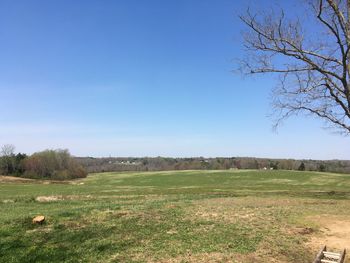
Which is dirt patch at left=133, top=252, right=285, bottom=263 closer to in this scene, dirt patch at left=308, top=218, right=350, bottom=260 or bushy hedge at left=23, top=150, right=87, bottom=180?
dirt patch at left=308, top=218, right=350, bottom=260

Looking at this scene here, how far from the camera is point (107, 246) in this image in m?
10.1

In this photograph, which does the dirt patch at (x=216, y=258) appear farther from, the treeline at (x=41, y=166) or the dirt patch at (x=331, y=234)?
the treeline at (x=41, y=166)

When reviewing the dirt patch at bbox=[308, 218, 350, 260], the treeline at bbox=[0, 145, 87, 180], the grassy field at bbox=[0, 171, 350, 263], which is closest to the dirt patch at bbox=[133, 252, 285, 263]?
the grassy field at bbox=[0, 171, 350, 263]

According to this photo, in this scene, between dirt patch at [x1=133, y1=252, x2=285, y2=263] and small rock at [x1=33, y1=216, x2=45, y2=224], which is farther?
small rock at [x1=33, y1=216, x2=45, y2=224]

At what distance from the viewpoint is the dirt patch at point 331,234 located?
10453 mm

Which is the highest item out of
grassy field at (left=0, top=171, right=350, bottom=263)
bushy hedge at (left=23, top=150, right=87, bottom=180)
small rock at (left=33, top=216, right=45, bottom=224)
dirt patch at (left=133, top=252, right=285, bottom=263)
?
bushy hedge at (left=23, top=150, right=87, bottom=180)

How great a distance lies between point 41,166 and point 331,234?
103m

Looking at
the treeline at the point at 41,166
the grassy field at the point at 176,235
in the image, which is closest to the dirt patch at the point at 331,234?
the grassy field at the point at 176,235

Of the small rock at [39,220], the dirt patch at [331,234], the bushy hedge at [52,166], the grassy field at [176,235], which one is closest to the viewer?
the grassy field at [176,235]

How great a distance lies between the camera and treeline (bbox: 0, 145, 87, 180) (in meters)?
104

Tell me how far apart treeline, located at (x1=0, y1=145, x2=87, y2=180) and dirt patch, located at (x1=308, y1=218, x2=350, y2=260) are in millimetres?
93161

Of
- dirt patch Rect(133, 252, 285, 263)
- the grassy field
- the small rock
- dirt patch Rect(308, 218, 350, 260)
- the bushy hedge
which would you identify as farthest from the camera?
the bushy hedge

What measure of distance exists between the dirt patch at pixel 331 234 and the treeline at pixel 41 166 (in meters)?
93.2

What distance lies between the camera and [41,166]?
352ft
